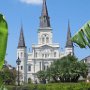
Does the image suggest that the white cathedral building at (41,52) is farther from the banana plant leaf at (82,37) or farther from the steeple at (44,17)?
the banana plant leaf at (82,37)

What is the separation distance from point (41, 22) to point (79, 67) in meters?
59.4

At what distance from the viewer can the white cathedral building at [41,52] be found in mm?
123312

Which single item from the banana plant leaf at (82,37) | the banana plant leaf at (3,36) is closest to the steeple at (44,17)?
the banana plant leaf at (82,37)

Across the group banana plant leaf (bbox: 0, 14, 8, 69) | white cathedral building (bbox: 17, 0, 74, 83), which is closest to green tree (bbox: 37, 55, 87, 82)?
white cathedral building (bbox: 17, 0, 74, 83)

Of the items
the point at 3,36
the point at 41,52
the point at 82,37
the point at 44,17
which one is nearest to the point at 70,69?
the point at 41,52

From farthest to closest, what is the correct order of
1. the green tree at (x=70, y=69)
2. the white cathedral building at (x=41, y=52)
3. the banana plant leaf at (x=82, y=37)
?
1. the white cathedral building at (x=41, y=52)
2. the green tree at (x=70, y=69)
3. the banana plant leaf at (x=82, y=37)

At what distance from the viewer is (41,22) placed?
4968 inches

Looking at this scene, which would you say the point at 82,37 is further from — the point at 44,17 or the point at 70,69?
the point at 44,17

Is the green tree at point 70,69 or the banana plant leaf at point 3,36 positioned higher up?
the green tree at point 70,69

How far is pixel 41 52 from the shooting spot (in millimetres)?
123750

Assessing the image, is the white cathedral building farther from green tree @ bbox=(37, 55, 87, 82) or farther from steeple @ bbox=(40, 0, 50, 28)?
green tree @ bbox=(37, 55, 87, 82)

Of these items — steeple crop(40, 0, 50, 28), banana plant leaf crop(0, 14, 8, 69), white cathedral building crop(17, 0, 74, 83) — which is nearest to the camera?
banana plant leaf crop(0, 14, 8, 69)

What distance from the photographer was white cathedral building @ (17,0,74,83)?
405 ft

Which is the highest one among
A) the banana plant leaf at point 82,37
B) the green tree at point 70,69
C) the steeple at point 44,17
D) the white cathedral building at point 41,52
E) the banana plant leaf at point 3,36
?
the steeple at point 44,17
